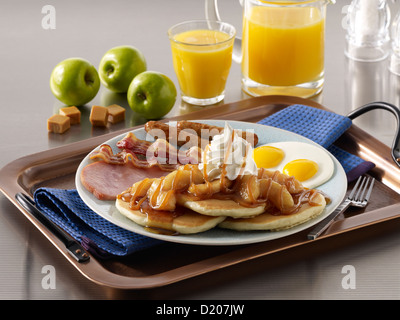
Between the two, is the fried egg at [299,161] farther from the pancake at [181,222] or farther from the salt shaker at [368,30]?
the salt shaker at [368,30]

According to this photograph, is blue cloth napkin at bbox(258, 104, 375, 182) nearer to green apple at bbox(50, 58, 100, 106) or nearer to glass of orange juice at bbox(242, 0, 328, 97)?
glass of orange juice at bbox(242, 0, 328, 97)

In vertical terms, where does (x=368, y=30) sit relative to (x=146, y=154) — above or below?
above

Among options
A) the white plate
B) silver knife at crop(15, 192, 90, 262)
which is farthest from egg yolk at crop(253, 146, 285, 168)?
silver knife at crop(15, 192, 90, 262)

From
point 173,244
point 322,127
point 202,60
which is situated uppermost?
point 202,60

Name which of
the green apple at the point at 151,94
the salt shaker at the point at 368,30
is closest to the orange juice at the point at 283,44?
the green apple at the point at 151,94

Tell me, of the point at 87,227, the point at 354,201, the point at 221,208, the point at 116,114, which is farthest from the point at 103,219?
the point at 116,114

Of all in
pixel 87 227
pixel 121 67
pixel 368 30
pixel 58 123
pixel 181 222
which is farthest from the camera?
pixel 368 30

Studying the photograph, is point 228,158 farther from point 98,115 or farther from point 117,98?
point 117,98
